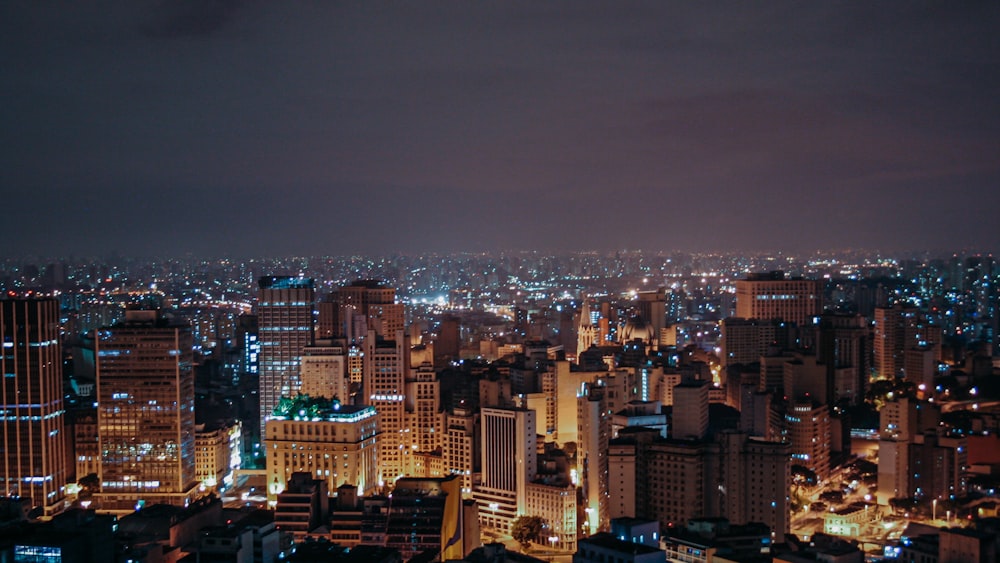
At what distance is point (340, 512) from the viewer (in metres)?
12.6

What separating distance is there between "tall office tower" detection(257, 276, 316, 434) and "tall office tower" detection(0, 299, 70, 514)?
482cm

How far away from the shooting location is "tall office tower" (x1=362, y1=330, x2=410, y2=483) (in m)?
17.0

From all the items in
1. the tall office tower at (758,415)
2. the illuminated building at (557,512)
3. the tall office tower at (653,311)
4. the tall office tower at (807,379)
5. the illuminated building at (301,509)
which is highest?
the tall office tower at (653,311)

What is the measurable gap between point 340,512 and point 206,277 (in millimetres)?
12940

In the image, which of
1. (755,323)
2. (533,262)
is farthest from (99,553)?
(533,262)

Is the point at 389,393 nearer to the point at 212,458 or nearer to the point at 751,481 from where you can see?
the point at 212,458

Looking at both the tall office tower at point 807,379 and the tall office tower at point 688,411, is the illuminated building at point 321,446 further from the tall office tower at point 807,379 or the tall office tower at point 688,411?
the tall office tower at point 807,379

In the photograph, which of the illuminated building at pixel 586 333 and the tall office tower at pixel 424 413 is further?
the illuminated building at pixel 586 333

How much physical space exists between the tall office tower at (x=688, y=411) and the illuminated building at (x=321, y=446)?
4.31 meters

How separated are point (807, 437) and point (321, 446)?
23.6 ft

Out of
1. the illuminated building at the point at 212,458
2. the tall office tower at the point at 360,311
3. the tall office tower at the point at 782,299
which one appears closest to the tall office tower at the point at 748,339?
the tall office tower at the point at 782,299

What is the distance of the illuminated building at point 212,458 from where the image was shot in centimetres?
1700

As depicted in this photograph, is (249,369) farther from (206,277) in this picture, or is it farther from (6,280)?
(6,280)

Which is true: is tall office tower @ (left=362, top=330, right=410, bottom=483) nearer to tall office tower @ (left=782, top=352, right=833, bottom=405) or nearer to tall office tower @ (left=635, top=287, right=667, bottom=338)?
tall office tower @ (left=782, top=352, right=833, bottom=405)
